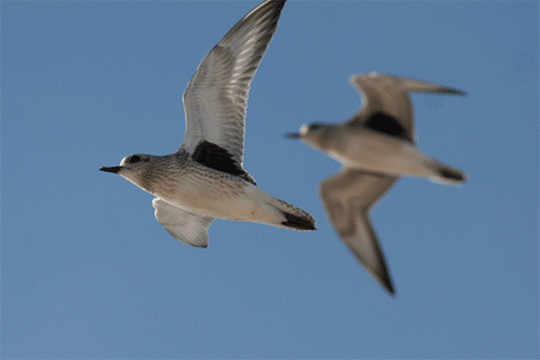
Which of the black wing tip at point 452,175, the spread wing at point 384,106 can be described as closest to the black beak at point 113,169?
the spread wing at point 384,106

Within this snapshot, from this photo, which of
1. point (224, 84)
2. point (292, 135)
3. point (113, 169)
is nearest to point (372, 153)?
point (292, 135)

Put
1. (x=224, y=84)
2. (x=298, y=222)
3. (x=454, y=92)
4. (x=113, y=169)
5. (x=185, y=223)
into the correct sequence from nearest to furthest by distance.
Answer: (x=454, y=92) < (x=298, y=222) < (x=113, y=169) < (x=224, y=84) < (x=185, y=223)

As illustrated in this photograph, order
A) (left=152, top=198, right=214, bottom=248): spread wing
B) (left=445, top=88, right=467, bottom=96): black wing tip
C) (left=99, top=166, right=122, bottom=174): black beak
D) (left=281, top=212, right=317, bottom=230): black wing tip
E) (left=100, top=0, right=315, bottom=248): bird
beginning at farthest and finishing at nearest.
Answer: (left=152, top=198, right=214, bottom=248): spread wing < (left=99, top=166, right=122, bottom=174): black beak < (left=100, top=0, right=315, bottom=248): bird < (left=281, top=212, right=317, bottom=230): black wing tip < (left=445, top=88, right=467, bottom=96): black wing tip

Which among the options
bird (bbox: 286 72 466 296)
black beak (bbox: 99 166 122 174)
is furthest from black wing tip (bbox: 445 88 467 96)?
black beak (bbox: 99 166 122 174)

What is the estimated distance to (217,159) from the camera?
294 inches

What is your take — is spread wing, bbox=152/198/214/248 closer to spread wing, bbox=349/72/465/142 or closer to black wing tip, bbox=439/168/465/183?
spread wing, bbox=349/72/465/142

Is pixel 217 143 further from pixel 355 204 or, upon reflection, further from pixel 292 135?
pixel 355 204

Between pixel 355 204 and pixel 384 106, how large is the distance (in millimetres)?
1101

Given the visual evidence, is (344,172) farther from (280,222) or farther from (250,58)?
(250,58)

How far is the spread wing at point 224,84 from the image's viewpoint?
24.5 ft

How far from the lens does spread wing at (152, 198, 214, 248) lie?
877 centimetres

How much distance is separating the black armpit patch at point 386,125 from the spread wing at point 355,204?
60 cm

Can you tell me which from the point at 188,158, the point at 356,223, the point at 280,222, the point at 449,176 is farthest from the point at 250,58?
the point at 449,176

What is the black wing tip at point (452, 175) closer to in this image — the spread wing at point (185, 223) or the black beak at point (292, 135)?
the black beak at point (292, 135)
